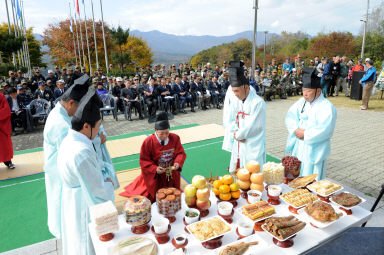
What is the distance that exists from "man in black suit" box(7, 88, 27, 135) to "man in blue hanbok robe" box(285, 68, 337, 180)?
390 inches

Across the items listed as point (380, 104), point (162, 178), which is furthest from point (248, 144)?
point (380, 104)

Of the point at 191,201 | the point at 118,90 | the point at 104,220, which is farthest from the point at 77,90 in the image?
the point at 118,90

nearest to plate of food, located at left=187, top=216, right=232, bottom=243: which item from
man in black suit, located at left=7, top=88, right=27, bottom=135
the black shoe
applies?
the black shoe

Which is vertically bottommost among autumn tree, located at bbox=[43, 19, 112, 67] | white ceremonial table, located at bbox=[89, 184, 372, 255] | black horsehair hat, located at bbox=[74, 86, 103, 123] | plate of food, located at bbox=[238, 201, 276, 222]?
white ceremonial table, located at bbox=[89, 184, 372, 255]

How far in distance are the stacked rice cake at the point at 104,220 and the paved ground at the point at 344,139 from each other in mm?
4736

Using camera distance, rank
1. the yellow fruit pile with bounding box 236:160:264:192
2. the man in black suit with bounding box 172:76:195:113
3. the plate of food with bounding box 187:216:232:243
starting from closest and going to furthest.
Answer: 1. the plate of food with bounding box 187:216:232:243
2. the yellow fruit pile with bounding box 236:160:264:192
3. the man in black suit with bounding box 172:76:195:113

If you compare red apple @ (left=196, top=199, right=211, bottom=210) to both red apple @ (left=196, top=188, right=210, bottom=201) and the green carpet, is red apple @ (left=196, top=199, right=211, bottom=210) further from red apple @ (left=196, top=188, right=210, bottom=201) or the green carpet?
the green carpet

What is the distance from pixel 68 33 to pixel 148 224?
4047 centimetres

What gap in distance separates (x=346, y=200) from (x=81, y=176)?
8.29 feet

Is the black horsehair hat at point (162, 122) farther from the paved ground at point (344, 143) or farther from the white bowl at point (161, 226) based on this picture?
the paved ground at point (344, 143)

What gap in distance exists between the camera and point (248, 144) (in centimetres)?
405

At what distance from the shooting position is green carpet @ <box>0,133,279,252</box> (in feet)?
12.1

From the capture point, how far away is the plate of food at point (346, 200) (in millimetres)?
2322

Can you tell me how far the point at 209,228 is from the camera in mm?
1996
